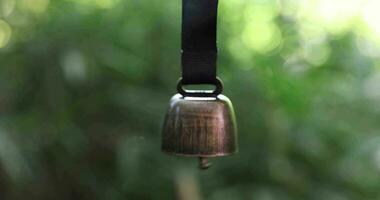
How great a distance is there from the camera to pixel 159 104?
1.03 m

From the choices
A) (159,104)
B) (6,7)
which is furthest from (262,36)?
(6,7)

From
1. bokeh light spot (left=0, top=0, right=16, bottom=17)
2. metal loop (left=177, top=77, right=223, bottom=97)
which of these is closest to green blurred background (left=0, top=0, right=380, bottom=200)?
bokeh light spot (left=0, top=0, right=16, bottom=17)

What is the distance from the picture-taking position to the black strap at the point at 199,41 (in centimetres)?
52

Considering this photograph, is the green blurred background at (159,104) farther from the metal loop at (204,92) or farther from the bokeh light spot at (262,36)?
the metal loop at (204,92)

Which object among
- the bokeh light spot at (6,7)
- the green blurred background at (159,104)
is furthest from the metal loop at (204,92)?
the bokeh light spot at (6,7)

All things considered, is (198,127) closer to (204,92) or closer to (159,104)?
(204,92)

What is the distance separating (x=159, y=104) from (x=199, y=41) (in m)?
0.51

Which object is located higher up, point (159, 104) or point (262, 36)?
point (262, 36)

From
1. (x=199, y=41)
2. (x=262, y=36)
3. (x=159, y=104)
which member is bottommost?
(x=159, y=104)

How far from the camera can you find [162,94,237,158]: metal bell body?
544 mm

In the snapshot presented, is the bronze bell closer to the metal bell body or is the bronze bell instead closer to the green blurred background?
the metal bell body

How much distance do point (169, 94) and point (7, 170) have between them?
339mm

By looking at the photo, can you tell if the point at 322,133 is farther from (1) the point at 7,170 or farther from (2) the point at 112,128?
(1) the point at 7,170

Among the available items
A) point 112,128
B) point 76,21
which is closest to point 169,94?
point 112,128
